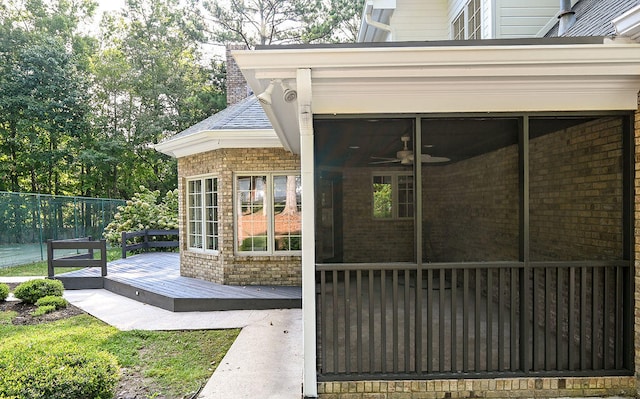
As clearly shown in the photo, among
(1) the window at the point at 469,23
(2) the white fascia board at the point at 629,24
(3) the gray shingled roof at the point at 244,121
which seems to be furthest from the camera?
(3) the gray shingled roof at the point at 244,121

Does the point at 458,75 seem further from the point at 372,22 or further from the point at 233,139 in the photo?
the point at 372,22

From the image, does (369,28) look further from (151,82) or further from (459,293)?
(151,82)

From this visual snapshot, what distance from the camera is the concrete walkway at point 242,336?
347 centimetres

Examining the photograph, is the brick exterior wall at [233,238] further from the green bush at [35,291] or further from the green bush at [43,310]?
the green bush at [35,291]

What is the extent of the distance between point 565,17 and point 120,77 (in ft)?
68.8

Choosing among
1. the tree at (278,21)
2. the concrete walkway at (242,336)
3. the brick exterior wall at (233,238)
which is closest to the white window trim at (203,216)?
the brick exterior wall at (233,238)

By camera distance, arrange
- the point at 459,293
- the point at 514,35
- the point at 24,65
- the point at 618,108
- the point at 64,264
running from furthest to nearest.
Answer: the point at 24,65 → the point at 64,264 → the point at 459,293 → the point at 514,35 → the point at 618,108

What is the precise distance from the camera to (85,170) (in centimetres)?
2008

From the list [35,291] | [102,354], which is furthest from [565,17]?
[35,291]

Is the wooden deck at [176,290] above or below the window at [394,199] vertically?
below

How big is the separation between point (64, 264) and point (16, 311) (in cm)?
173

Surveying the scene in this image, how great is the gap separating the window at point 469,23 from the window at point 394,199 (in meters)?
3.57

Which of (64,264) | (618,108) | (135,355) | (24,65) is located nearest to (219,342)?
(135,355)

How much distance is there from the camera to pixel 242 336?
4797 mm
